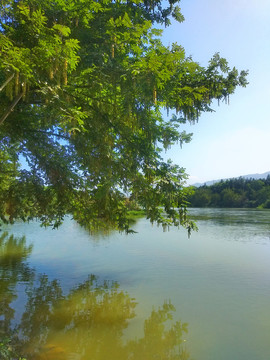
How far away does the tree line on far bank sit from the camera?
125800mm

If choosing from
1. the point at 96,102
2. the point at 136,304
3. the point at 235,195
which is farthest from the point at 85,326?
the point at 235,195

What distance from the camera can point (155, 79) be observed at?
6910mm

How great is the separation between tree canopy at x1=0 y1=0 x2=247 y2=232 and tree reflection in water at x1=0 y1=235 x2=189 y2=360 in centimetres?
317

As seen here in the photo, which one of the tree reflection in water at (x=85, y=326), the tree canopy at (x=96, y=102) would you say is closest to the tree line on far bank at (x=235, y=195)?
the tree reflection in water at (x=85, y=326)

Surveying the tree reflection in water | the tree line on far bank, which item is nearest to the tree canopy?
the tree reflection in water

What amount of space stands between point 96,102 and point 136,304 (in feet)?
25.3

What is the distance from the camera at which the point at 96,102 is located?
29.8 feet

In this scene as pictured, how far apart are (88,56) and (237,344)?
8.86 m

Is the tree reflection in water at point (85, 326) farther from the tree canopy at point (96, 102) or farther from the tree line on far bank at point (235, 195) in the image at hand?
the tree line on far bank at point (235, 195)

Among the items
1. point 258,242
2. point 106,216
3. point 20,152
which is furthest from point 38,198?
point 258,242

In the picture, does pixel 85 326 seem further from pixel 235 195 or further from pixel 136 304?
pixel 235 195

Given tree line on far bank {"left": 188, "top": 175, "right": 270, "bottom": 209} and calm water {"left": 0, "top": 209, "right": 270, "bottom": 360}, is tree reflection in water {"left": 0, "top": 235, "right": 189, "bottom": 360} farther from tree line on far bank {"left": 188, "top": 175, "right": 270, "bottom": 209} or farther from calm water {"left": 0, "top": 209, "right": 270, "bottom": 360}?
tree line on far bank {"left": 188, "top": 175, "right": 270, "bottom": 209}

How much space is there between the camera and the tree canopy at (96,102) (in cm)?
674

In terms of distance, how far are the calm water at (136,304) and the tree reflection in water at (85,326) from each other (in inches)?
1.1
